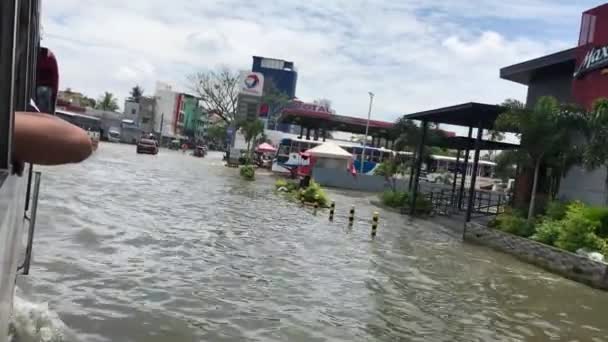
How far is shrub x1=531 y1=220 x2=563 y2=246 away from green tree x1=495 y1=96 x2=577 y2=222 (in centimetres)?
126

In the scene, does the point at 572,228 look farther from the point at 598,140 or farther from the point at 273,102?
the point at 273,102

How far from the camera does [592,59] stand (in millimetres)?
18859

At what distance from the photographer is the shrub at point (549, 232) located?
50.4ft

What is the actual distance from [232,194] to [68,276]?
17.1m

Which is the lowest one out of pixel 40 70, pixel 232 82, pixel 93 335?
pixel 93 335

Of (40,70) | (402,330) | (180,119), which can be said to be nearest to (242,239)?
(402,330)

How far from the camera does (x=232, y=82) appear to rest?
73125 millimetres

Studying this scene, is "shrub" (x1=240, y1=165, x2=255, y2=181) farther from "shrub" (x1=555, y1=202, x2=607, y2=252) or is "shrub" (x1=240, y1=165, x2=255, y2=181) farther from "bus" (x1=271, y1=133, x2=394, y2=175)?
"shrub" (x1=555, y1=202, x2=607, y2=252)

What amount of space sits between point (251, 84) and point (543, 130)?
5928 cm

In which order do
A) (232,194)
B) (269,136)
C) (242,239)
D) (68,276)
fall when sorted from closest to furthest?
1. (68,276)
2. (242,239)
3. (232,194)
4. (269,136)

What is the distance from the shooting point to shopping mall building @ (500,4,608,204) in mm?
18234

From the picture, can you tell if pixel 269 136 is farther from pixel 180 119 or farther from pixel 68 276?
pixel 68 276

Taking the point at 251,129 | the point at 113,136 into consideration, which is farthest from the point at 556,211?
the point at 113,136

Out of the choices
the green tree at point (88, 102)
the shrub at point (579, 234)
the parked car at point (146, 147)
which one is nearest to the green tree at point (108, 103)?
the green tree at point (88, 102)
